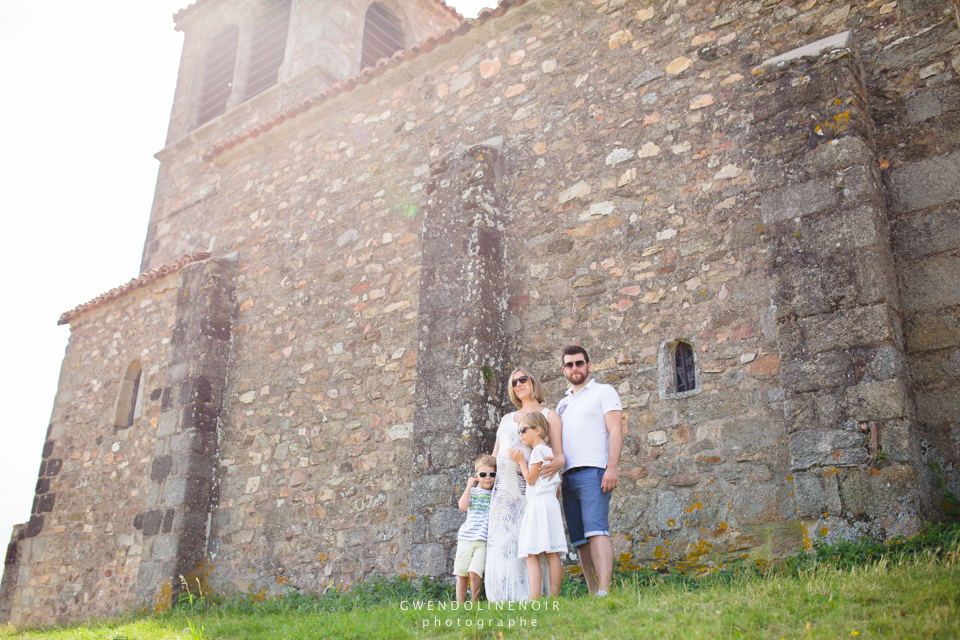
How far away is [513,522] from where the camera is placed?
478 centimetres

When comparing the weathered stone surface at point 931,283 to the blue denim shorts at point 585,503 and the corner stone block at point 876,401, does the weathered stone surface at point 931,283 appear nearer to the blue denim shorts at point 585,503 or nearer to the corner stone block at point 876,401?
the corner stone block at point 876,401

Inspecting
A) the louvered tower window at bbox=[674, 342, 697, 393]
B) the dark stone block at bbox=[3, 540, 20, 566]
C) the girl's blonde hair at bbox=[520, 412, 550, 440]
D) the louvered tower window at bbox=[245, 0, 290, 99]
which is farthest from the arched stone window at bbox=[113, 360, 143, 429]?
the louvered tower window at bbox=[674, 342, 697, 393]

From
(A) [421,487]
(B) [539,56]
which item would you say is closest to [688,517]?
(A) [421,487]

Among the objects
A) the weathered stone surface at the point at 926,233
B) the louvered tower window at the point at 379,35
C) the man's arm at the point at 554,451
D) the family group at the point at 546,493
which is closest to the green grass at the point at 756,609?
the family group at the point at 546,493

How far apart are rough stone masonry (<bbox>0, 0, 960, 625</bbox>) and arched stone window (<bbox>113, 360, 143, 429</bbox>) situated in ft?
0.12

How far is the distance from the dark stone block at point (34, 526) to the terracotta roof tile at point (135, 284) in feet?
9.73

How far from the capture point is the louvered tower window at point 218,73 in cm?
1402

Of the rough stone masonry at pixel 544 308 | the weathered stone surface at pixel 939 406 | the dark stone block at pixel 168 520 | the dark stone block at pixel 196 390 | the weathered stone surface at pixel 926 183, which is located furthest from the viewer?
the dark stone block at pixel 196 390

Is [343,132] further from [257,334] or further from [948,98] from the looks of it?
[948,98]

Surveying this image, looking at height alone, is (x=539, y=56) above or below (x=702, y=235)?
above

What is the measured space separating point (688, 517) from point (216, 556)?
537cm

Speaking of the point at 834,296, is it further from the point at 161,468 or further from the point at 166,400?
the point at 166,400

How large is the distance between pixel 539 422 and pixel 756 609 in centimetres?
174

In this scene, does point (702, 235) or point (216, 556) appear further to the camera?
point (216, 556)
